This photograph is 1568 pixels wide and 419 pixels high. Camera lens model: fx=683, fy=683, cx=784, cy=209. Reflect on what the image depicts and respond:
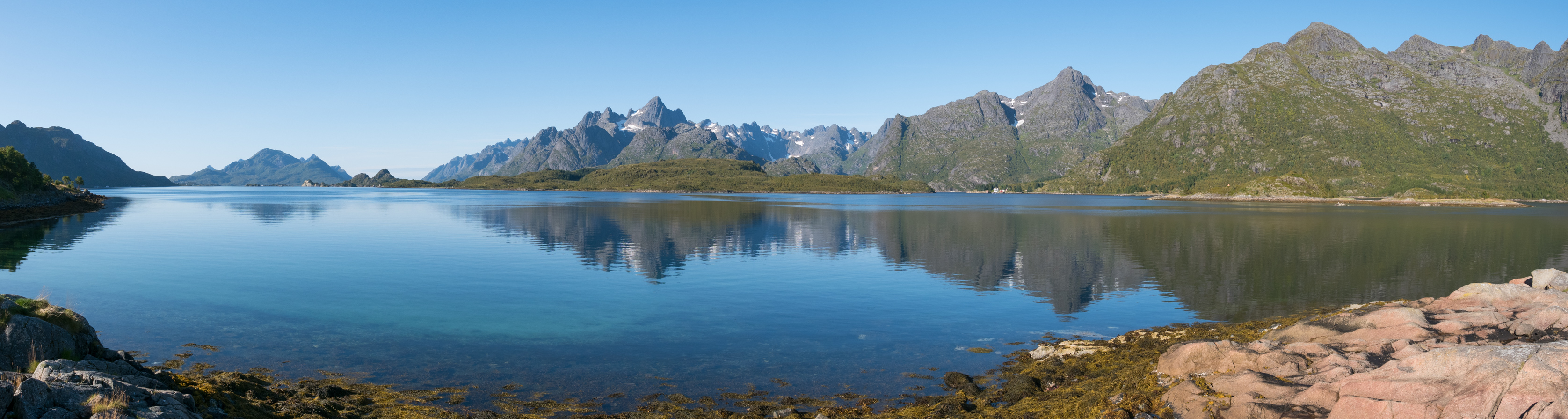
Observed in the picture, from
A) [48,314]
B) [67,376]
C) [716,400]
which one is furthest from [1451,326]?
[48,314]

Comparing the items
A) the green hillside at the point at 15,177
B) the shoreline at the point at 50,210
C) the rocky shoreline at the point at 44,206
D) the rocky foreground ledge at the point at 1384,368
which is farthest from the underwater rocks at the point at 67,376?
the green hillside at the point at 15,177

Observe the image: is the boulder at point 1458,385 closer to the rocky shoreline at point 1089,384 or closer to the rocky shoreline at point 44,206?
the rocky shoreline at point 1089,384

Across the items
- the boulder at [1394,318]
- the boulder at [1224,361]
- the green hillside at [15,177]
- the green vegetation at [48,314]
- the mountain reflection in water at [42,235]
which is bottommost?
the mountain reflection in water at [42,235]

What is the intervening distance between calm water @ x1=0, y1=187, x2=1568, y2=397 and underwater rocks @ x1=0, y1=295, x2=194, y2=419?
6170mm

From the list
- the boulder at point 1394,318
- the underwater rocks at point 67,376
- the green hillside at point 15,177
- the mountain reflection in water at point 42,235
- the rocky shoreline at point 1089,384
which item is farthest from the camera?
the green hillside at point 15,177

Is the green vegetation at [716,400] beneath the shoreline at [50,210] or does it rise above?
beneath

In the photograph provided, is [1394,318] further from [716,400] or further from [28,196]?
[28,196]

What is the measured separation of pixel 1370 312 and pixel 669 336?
27209 millimetres

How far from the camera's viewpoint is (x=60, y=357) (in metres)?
17.2

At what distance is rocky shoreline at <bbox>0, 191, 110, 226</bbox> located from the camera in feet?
331

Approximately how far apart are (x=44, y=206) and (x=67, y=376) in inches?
5964

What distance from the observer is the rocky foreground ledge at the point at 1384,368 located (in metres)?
14.9

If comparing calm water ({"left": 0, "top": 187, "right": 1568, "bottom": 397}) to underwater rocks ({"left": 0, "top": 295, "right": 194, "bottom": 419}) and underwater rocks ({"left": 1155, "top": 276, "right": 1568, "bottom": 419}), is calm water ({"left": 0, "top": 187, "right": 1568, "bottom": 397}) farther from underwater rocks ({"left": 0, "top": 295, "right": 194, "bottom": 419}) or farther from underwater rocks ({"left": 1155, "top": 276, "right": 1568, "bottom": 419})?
underwater rocks ({"left": 1155, "top": 276, "right": 1568, "bottom": 419})

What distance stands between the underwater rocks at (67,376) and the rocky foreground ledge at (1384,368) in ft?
75.0
